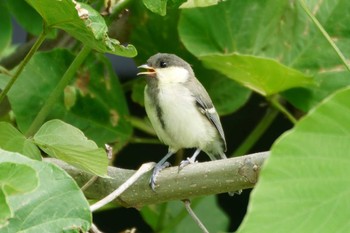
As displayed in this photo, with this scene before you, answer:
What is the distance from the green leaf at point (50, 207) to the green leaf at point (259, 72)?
87cm

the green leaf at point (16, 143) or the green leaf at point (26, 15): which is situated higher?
the green leaf at point (16, 143)

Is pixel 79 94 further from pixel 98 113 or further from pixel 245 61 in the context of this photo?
pixel 245 61

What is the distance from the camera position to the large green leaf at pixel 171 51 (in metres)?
2.59

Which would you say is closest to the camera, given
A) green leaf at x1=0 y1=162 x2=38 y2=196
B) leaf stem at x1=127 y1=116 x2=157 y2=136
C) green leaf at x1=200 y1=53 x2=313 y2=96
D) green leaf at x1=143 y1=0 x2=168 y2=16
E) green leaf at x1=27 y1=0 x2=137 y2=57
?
green leaf at x1=0 y1=162 x2=38 y2=196

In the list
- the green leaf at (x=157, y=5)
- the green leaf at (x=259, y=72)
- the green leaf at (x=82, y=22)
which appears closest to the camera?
the green leaf at (x=82, y=22)

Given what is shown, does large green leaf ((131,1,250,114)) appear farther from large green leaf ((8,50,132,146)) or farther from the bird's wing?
the bird's wing

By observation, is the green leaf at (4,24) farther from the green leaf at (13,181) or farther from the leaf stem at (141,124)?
the green leaf at (13,181)

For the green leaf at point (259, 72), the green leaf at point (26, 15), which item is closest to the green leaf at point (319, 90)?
the green leaf at point (259, 72)

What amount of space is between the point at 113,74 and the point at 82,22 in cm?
109

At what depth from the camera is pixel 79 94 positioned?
2.50 m

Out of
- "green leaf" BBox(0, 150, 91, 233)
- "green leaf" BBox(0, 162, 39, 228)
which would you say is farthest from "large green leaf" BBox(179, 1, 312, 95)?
"green leaf" BBox(0, 162, 39, 228)

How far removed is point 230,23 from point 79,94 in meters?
0.47

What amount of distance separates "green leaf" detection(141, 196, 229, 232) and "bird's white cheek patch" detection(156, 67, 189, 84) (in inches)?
14.4

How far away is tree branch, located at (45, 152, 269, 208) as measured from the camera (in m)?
1.40
